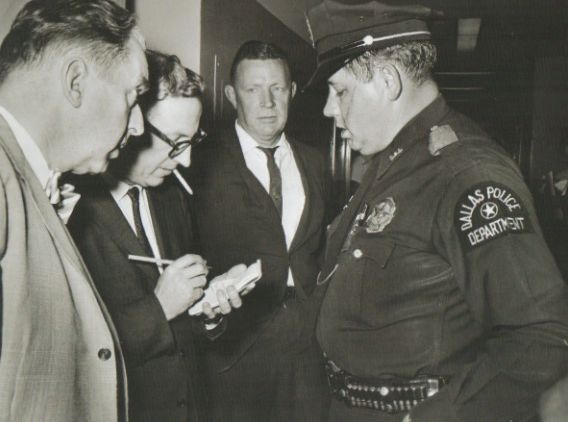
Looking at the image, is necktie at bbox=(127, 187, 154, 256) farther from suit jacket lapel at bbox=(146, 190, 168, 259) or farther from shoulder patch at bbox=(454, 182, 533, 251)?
shoulder patch at bbox=(454, 182, 533, 251)

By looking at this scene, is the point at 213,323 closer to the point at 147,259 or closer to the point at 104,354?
the point at 147,259

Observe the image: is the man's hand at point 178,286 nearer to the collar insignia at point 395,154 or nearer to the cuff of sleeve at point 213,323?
the cuff of sleeve at point 213,323

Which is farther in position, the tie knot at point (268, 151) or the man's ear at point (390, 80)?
the tie knot at point (268, 151)

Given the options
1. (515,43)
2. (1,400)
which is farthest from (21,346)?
(515,43)

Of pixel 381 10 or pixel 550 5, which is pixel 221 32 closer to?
pixel 381 10

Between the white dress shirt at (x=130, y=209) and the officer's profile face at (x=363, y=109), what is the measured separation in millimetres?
752

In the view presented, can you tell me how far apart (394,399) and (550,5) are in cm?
567

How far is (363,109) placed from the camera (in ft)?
4.86

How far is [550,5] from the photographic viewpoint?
558 centimetres

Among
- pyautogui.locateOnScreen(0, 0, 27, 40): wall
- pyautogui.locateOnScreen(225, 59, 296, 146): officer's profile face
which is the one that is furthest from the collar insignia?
pyautogui.locateOnScreen(0, 0, 27, 40): wall

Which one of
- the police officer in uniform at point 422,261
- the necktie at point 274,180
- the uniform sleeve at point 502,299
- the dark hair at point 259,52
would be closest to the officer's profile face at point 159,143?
the police officer in uniform at point 422,261

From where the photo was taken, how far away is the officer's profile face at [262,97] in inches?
98.1

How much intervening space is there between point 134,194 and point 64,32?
772mm

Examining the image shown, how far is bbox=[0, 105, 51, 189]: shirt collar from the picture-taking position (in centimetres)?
102
